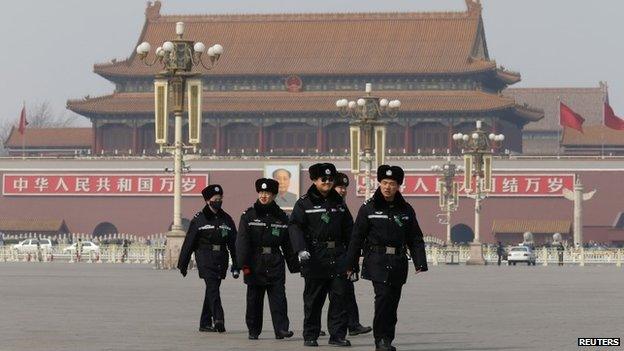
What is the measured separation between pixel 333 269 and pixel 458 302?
8.36m

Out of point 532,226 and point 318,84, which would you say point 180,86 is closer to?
point 532,226

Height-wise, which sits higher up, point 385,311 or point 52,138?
point 52,138

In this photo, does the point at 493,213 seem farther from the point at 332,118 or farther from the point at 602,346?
the point at 602,346

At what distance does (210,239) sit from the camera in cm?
1723

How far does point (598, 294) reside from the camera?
26484mm

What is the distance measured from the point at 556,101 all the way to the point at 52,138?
32010 mm

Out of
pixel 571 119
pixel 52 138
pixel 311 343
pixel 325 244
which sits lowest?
pixel 311 343

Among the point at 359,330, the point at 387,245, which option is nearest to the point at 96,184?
the point at 359,330

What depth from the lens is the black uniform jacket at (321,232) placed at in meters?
15.3

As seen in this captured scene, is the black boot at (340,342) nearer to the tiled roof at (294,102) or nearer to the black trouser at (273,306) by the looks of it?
the black trouser at (273,306)

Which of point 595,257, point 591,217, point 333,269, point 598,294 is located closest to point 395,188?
point 333,269

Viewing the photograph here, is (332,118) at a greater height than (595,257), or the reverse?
(332,118)

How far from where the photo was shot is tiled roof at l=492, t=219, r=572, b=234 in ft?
256

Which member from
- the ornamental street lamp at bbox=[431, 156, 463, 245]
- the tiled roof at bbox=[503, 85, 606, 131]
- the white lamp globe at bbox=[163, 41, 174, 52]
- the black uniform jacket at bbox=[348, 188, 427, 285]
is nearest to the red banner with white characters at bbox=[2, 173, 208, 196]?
the ornamental street lamp at bbox=[431, 156, 463, 245]
